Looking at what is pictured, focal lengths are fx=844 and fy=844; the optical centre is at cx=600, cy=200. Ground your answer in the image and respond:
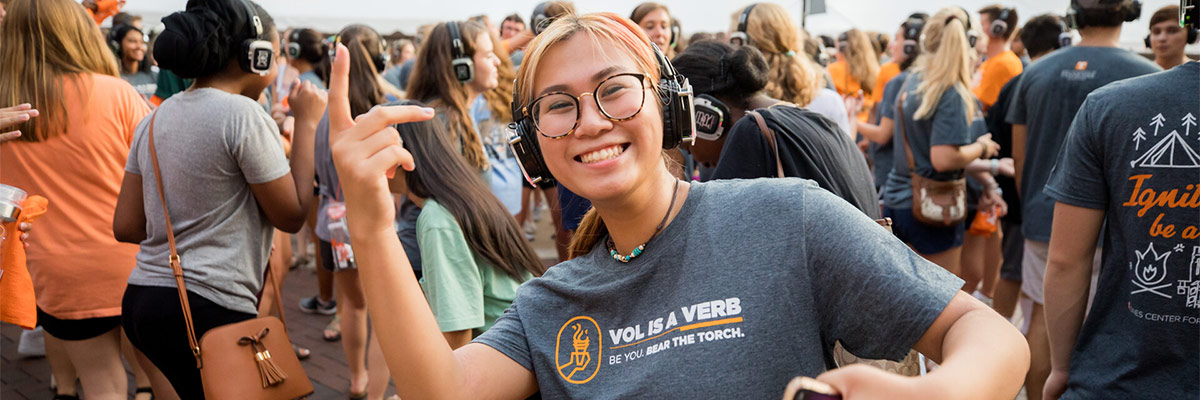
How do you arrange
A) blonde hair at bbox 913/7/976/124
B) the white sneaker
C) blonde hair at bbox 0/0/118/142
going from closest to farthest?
blonde hair at bbox 0/0/118/142
blonde hair at bbox 913/7/976/124
the white sneaker

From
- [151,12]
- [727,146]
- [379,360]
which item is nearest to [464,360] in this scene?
[727,146]

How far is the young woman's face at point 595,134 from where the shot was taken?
1533mm

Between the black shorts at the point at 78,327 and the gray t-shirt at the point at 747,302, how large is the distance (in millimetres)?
2793

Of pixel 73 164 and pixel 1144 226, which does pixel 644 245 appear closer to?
pixel 1144 226

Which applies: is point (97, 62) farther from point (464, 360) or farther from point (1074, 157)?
point (1074, 157)

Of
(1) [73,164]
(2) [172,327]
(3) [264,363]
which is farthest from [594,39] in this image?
(1) [73,164]

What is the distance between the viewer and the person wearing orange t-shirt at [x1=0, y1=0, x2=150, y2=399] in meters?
3.37

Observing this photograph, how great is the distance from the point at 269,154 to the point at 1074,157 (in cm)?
260

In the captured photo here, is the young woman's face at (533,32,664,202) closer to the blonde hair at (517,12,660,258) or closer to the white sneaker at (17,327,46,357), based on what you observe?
the blonde hair at (517,12,660,258)

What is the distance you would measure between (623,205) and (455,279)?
1451 mm

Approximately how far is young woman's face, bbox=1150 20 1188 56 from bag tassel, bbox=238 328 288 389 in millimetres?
4186

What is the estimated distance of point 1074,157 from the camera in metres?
2.26

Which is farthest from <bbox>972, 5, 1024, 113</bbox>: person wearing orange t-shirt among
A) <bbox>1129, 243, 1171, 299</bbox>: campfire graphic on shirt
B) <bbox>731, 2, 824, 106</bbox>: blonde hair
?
<bbox>1129, 243, 1171, 299</bbox>: campfire graphic on shirt

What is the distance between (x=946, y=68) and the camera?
15.4 ft
